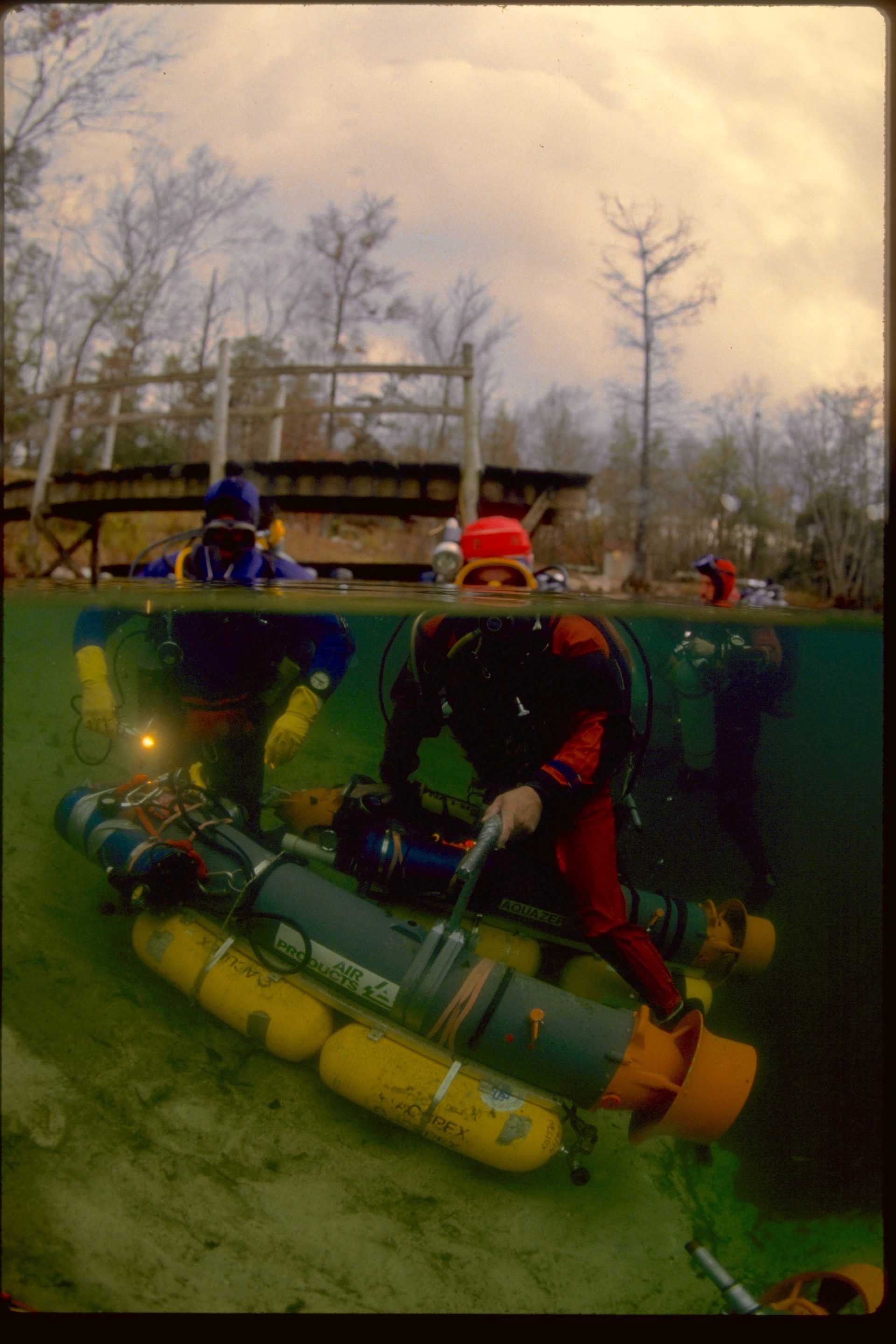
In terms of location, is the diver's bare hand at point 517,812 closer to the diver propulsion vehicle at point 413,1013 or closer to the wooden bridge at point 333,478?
the diver propulsion vehicle at point 413,1013

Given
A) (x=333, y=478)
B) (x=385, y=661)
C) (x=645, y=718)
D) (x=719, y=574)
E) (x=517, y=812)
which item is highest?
(x=333, y=478)

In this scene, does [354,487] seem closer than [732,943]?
No

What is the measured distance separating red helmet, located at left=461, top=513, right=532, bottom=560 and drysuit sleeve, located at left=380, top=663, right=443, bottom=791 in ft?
3.13

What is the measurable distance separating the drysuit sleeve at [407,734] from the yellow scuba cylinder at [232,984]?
0.68 meters

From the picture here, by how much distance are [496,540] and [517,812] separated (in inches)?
53.5

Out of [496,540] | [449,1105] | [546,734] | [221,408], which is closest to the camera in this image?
[449,1105]

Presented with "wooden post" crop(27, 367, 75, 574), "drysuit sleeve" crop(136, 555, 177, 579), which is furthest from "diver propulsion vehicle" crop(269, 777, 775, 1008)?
"wooden post" crop(27, 367, 75, 574)

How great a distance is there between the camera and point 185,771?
A: 2.53m

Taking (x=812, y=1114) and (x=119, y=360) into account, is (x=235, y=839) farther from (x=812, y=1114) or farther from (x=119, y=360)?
(x=119, y=360)

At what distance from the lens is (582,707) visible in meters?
2.38

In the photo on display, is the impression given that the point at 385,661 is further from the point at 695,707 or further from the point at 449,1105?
the point at 449,1105

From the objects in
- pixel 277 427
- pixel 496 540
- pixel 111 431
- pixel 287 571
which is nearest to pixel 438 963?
pixel 496 540

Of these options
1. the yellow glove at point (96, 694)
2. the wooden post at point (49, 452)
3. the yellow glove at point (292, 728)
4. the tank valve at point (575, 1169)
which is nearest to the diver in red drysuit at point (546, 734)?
the yellow glove at point (292, 728)

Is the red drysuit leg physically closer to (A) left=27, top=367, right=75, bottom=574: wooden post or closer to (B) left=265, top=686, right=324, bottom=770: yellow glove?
(B) left=265, top=686, right=324, bottom=770: yellow glove
